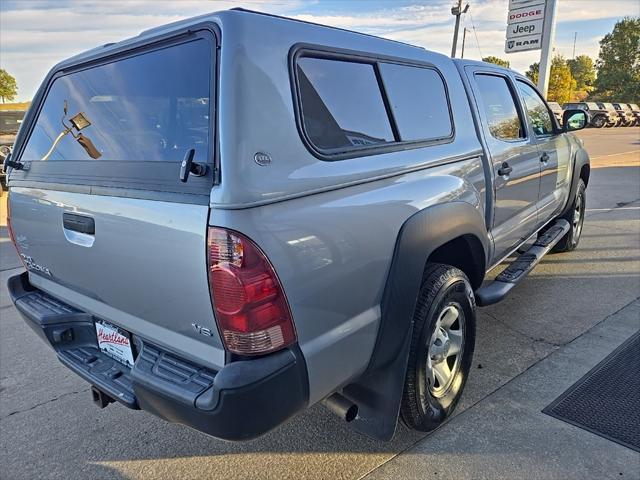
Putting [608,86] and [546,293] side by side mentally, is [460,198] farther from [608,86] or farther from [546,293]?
[608,86]

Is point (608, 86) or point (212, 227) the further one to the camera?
point (608, 86)

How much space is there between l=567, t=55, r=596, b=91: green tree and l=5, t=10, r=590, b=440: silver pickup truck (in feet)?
326

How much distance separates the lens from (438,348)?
2.68 meters

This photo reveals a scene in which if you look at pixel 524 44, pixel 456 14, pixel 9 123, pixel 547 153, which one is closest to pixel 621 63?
pixel 456 14

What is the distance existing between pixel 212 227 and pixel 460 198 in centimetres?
158

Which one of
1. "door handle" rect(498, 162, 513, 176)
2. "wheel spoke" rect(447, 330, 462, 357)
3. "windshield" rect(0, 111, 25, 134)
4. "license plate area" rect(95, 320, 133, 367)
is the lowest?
"wheel spoke" rect(447, 330, 462, 357)

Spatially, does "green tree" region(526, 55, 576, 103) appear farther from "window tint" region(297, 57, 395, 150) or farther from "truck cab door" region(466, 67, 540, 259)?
"window tint" region(297, 57, 395, 150)

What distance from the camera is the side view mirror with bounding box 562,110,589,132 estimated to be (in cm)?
479

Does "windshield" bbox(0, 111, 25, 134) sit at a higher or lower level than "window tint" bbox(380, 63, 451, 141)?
lower

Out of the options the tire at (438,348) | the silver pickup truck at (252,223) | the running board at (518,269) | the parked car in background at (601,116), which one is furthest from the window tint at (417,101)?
the parked car in background at (601,116)

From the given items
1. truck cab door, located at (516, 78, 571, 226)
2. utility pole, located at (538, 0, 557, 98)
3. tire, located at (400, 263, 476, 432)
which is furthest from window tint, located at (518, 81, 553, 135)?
utility pole, located at (538, 0, 557, 98)

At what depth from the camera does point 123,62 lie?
2.28 m

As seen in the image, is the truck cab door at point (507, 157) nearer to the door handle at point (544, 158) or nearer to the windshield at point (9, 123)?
the door handle at point (544, 158)

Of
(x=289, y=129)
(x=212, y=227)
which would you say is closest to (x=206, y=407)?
(x=212, y=227)
